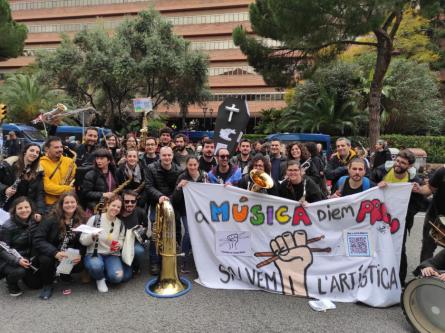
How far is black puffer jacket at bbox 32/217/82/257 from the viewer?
3.89 m

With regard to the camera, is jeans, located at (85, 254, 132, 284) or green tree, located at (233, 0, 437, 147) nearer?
jeans, located at (85, 254, 132, 284)

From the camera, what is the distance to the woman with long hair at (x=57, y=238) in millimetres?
3889

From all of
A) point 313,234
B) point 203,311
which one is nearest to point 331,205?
point 313,234

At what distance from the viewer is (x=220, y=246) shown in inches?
166

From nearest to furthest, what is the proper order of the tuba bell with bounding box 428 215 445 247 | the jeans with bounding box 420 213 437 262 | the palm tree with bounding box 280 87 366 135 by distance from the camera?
1. the tuba bell with bounding box 428 215 445 247
2. the jeans with bounding box 420 213 437 262
3. the palm tree with bounding box 280 87 366 135

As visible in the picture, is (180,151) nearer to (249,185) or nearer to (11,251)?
(249,185)

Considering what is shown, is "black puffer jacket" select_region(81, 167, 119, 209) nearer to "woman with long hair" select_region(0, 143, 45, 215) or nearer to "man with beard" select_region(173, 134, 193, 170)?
"woman with long hair" select_region(0, 143, 45, 215)

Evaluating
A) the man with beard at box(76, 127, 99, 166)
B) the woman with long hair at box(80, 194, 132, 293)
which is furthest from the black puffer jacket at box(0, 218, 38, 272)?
the man with beard at box(76, 127, 99, 166)

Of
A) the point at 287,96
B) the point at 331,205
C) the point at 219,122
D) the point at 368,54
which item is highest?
the point at 368,54

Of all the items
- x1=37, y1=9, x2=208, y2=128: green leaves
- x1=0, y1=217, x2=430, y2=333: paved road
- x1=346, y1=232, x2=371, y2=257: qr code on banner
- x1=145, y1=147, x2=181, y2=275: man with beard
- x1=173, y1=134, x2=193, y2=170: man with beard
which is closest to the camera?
x1=0, y1=217, x2=430, y2=333: paved road

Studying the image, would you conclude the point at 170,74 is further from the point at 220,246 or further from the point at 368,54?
the point at 220,246

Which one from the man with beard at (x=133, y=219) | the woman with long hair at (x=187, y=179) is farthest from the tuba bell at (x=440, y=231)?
the man with beard at (x=133, y=219)

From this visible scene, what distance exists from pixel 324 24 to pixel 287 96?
15856 millimetres

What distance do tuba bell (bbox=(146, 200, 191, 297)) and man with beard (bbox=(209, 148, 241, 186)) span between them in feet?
3.08
